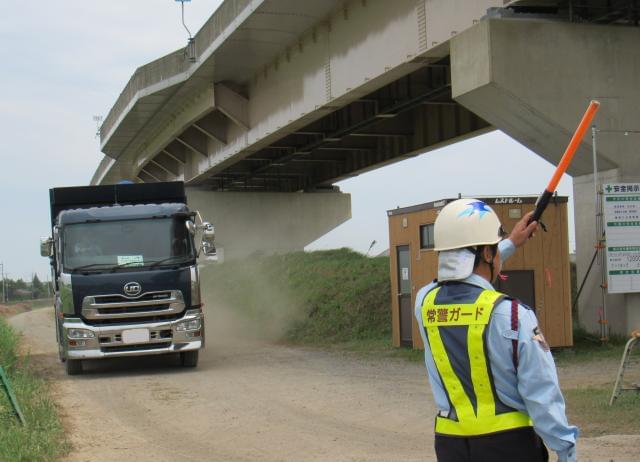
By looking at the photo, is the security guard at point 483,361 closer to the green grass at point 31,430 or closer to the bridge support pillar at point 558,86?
the green grass at point 31,430

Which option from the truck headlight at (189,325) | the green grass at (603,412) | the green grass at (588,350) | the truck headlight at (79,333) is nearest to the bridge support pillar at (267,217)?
the truck headlight at (189,325)

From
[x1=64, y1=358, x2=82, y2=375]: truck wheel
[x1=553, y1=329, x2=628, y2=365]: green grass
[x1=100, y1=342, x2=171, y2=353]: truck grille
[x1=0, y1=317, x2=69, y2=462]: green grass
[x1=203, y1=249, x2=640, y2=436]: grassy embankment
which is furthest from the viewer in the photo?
[x1=64, y1=358, x2=82, y2=375]: truck wheel

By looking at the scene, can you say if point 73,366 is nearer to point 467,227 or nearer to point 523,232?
point 523,232

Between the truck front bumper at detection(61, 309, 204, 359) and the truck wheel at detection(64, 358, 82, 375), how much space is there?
29cm

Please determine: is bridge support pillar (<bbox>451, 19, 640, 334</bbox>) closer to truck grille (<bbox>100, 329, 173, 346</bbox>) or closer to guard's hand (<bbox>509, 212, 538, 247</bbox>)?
truck grille (<bbox>100, 329, 173, 346</bbox>)

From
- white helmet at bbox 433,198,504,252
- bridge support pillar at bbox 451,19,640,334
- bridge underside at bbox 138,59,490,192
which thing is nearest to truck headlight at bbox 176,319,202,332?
bridge support pillar at bbox 451,19,640,334

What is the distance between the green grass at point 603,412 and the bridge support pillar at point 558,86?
4.57 m

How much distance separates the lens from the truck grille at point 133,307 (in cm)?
1512

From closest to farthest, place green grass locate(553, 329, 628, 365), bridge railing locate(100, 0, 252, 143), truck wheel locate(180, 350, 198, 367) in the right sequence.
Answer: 1. green grass locate(553, 329, 628, 365)
2. truck wheel locate(180, 350, 198, 367)
3. bridge railing locate(100, 0, 252, 143)

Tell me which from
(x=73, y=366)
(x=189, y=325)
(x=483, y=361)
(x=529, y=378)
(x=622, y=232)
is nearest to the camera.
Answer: (x=529, y=378)

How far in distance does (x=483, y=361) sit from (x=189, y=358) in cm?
1332

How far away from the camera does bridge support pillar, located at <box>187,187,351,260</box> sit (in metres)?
41.3

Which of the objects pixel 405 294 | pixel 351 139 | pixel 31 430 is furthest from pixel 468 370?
pixel 351 139

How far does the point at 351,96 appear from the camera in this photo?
839 inches
